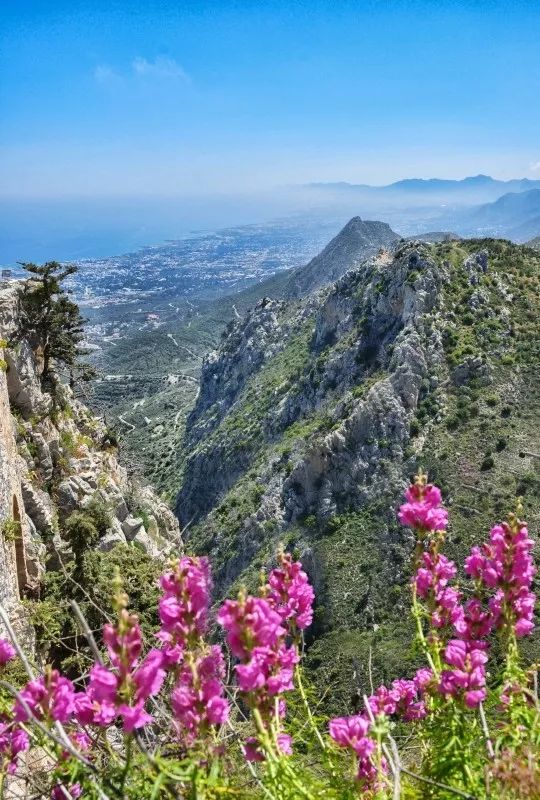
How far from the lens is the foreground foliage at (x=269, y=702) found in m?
2.28

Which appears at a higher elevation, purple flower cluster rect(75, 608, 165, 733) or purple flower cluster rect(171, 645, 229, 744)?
purple flower cluster rect(75, 608, 165, 733)

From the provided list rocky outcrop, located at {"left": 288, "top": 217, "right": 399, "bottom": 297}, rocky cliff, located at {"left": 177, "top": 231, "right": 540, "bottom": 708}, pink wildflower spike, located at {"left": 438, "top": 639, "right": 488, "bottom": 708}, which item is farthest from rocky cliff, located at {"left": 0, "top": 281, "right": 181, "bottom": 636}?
rocky outcrop, located at {"left": 288, "top": 217, "right": 399, "bottom": 297}

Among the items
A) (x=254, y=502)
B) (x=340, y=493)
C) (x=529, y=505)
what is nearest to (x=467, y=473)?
(x=529, y=505)

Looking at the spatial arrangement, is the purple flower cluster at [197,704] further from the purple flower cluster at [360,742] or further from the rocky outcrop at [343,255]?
the rocky outcrop at [343,255]

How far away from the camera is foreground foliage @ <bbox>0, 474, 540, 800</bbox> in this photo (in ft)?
7.47

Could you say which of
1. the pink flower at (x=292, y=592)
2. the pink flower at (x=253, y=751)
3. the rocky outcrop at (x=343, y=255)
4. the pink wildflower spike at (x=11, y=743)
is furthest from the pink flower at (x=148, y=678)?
the rocky outcrop at (x=343, y=255)

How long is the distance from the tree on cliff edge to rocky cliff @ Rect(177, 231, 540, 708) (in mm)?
19809

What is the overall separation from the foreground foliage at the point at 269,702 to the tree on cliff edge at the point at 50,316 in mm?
18987

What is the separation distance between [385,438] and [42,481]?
29072 millimetres

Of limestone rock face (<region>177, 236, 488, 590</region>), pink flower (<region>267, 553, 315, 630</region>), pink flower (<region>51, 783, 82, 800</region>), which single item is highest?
pink flower (<region>267, 553, 315, 630</region>)

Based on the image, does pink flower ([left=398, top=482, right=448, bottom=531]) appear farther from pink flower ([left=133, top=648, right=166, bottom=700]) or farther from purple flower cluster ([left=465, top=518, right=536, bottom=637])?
pink flower ([left=133, top=648, right=166, bottom=700])

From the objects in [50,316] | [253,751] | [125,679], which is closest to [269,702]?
[253,751]

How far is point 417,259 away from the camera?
49.8 m

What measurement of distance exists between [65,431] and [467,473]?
25672 millimetres
